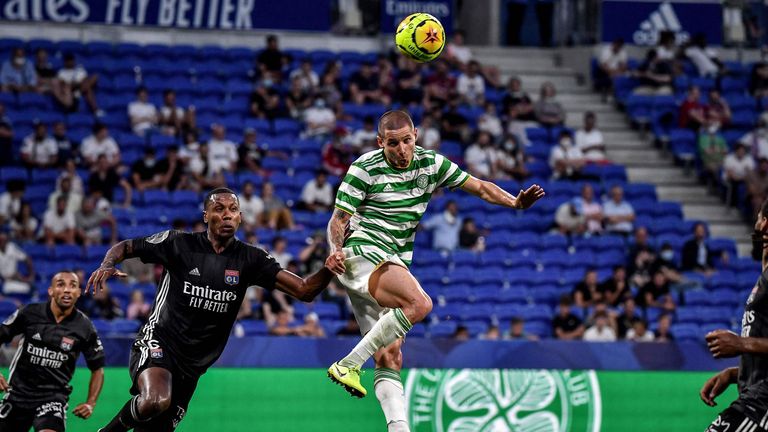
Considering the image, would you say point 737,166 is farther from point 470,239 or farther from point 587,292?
point 470,239

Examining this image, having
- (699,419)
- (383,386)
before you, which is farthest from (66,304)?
(699,419)

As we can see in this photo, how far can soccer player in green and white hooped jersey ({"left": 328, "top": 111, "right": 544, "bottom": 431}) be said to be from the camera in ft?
29.7

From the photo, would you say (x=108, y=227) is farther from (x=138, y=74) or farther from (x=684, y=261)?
(x=684, y=261)

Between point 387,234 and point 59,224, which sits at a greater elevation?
point 387,234

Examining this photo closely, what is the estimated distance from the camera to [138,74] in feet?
69.1

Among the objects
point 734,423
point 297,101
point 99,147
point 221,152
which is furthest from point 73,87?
point 734,423

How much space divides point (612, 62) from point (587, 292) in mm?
7394

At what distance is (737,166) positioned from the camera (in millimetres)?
21891

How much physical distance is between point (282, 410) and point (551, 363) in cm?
318

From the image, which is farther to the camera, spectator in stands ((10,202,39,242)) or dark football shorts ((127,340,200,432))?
spectator in stands ((10,202,39,242))

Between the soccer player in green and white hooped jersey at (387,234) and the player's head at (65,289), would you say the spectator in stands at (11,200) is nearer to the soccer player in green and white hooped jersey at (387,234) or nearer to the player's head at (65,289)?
the player's head at (65,289)

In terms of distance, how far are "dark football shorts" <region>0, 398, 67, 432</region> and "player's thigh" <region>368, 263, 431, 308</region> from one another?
122 inches

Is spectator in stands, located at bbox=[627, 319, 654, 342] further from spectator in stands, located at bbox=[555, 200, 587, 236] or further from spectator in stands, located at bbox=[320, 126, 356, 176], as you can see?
spectator in stands, located at bbox=[320, 126, 356, 176]

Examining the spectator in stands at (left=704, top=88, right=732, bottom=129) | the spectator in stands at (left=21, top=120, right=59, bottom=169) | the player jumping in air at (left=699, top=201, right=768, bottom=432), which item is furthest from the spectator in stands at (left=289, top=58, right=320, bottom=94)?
the player jumping in air at (left=699, top=201, right=768, bottom=432)
